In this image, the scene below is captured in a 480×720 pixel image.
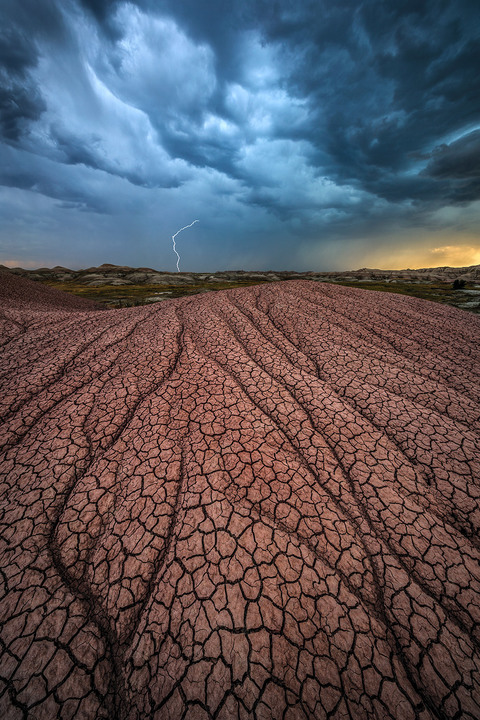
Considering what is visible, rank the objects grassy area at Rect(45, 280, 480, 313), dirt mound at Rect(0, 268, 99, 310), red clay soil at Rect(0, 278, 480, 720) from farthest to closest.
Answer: grassy area at Rect(45, 280, 480, 313) → dirt mound at Rect(0, 268, 99, 310) → red clay soil at Rect(0, 278, 480, 720)

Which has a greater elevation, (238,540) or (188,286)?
(188,286)

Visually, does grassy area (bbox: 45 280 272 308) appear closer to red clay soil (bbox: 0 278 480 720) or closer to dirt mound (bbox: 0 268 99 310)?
dirt mound (bbox: 0 268 99 310)

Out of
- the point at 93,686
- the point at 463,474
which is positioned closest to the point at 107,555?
the point at 93,686

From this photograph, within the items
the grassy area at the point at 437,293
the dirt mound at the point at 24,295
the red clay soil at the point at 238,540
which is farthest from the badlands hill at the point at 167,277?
the red clay soil at the point at 238,540

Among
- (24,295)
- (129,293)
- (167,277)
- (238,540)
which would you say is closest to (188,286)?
(129,293)

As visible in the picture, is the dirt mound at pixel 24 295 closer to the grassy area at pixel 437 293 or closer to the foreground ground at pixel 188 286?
the foreground ground at pixel 188 286

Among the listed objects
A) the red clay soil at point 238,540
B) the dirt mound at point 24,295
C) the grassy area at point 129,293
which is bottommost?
the red clay soil at point 238,540

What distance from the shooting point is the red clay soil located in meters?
1.61

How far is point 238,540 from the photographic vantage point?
85.4 inches

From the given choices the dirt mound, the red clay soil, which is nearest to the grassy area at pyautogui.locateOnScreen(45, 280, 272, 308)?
the dirt mound

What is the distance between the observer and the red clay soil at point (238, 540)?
161 centimetres

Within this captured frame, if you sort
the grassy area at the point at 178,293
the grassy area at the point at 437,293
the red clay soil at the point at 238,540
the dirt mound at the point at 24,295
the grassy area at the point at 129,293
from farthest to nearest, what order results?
the grassy area at the point at 129,293 < the grassy area at the point at 178,293 < the grassy area at the point at 437,293 < the dirt mound at the point at 24,295 < the red clay soil at the point at 238,540

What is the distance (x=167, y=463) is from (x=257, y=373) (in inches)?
76.9

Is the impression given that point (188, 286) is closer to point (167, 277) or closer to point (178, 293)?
point (178, 293)
